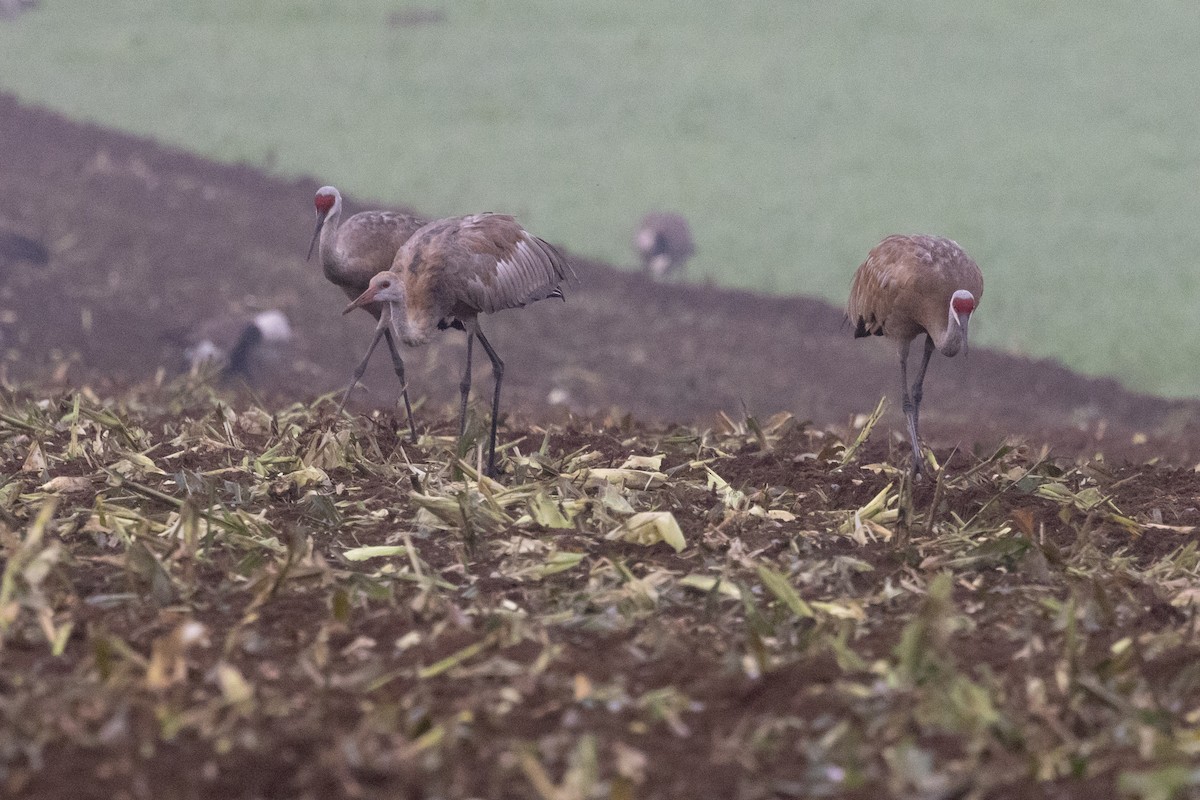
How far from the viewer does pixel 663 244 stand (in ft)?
82.8

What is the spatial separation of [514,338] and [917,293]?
11.9 metres

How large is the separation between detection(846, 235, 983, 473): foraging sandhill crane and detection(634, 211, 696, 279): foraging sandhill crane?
16.9 metres

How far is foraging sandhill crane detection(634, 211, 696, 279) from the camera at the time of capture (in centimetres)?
2523

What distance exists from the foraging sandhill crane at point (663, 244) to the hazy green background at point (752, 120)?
3.85ft

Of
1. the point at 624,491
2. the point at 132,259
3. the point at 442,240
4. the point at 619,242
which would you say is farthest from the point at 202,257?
the point at 624,491

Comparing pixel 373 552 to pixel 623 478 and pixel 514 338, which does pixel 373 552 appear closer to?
pixel 623 478

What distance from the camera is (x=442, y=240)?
316 inches

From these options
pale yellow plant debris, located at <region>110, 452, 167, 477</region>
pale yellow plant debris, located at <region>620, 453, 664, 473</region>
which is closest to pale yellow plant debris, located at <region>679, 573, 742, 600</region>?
pale yellow plant debris, located at <region>620, 453, 664, 473</region>

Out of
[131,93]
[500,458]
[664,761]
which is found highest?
[664,761]

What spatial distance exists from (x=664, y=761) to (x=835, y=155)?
2985 cm

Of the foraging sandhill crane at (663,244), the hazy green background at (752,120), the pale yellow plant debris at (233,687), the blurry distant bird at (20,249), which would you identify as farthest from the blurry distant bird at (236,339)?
the pale yellow plant debris at (233,687)

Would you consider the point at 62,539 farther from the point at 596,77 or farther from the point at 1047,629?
the point at 596,77

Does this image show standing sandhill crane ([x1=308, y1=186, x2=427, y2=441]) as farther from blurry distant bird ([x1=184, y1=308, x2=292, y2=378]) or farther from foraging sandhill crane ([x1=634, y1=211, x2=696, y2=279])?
foraging sandhill crane ([x1=634, y1=211, x2=696, y2=279])

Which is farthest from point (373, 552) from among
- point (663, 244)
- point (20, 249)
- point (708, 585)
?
point (663, 244)
